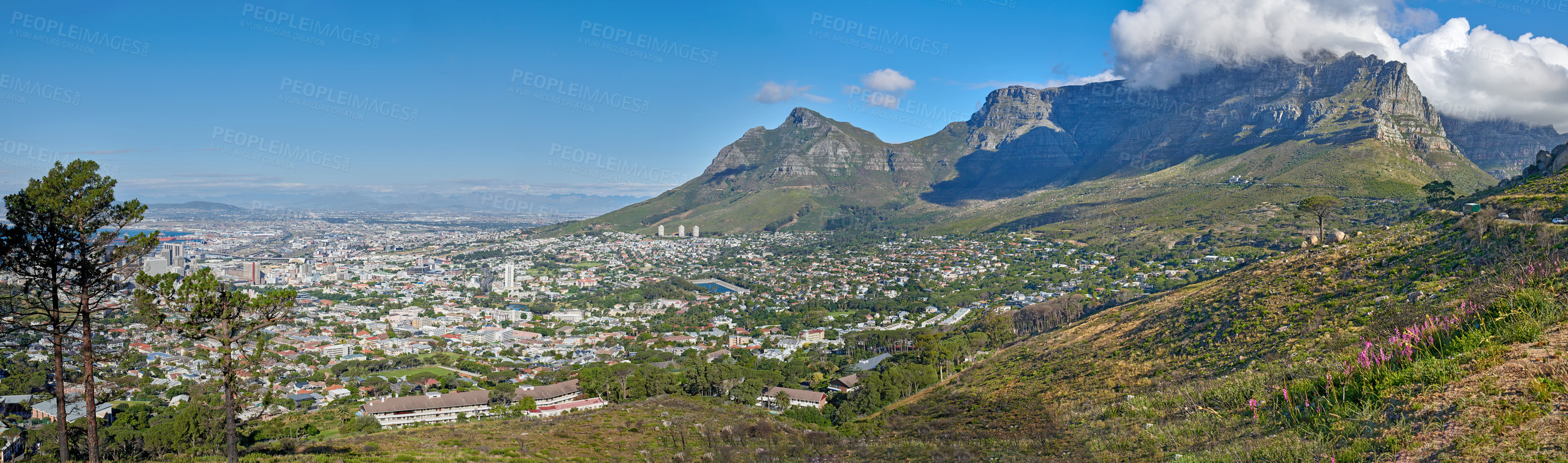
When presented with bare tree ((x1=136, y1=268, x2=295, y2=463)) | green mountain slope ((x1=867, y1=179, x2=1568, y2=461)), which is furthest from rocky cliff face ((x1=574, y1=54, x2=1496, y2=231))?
bare tree ((x1=136, y1=268, x2=295, y2=463))

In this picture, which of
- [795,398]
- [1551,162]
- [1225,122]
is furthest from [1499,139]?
[795,398]

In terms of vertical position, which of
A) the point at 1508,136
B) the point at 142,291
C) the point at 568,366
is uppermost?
the point at 1508,136

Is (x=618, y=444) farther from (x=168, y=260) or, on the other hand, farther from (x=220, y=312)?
(x=168, y=260)

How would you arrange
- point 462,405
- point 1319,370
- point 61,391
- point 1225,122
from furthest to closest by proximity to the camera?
1. point 1225,122
2. point 462,405
3. point 61,391
4. point 1319,370

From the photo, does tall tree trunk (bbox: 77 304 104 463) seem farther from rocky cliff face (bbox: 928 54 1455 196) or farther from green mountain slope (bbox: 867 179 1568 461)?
rocky cliff face (bbox: 928 54 1455 196)

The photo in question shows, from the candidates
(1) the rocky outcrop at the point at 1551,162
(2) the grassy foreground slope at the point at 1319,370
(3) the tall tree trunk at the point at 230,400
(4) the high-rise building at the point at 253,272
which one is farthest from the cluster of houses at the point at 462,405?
(4) the high-rise building at the point at 253,272

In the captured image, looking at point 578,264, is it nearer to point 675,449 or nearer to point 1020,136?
point 675,449

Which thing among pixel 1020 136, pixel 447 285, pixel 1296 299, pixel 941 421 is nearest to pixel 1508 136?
pixel 1020 136
